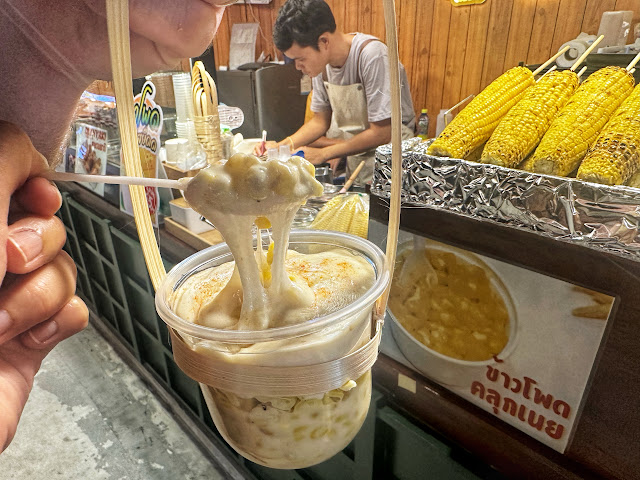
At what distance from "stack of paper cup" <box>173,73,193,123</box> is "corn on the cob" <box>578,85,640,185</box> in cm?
151

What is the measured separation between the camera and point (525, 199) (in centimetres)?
74

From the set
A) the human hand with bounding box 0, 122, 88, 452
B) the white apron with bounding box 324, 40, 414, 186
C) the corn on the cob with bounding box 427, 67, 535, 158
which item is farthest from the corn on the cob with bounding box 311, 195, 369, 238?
the white apron with bounding box 324, 40, 414, 186

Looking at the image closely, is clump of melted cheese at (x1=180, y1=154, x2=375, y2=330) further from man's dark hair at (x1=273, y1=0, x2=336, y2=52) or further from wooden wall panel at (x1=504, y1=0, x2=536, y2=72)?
wooden wall panel at (x1=504, y1=0, x2=536, y2=72)

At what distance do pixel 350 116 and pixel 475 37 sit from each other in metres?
1.01

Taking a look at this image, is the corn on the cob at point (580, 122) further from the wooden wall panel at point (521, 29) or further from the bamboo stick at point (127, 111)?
the wooden wall panel at point (521, 29)

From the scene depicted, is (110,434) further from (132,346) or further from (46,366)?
(46,366)

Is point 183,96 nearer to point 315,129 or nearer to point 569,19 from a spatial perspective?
point 315,129

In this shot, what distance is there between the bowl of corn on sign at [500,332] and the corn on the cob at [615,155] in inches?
7.7

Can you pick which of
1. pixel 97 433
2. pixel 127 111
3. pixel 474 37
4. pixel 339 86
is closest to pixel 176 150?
pixel 339 86

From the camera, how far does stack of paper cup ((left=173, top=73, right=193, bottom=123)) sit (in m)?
1.74

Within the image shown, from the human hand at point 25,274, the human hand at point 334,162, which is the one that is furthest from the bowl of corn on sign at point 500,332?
the human hand at point 334,162

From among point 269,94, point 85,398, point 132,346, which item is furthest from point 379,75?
point 85,398

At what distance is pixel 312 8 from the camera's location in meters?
1.70

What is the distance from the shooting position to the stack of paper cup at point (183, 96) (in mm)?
1738
